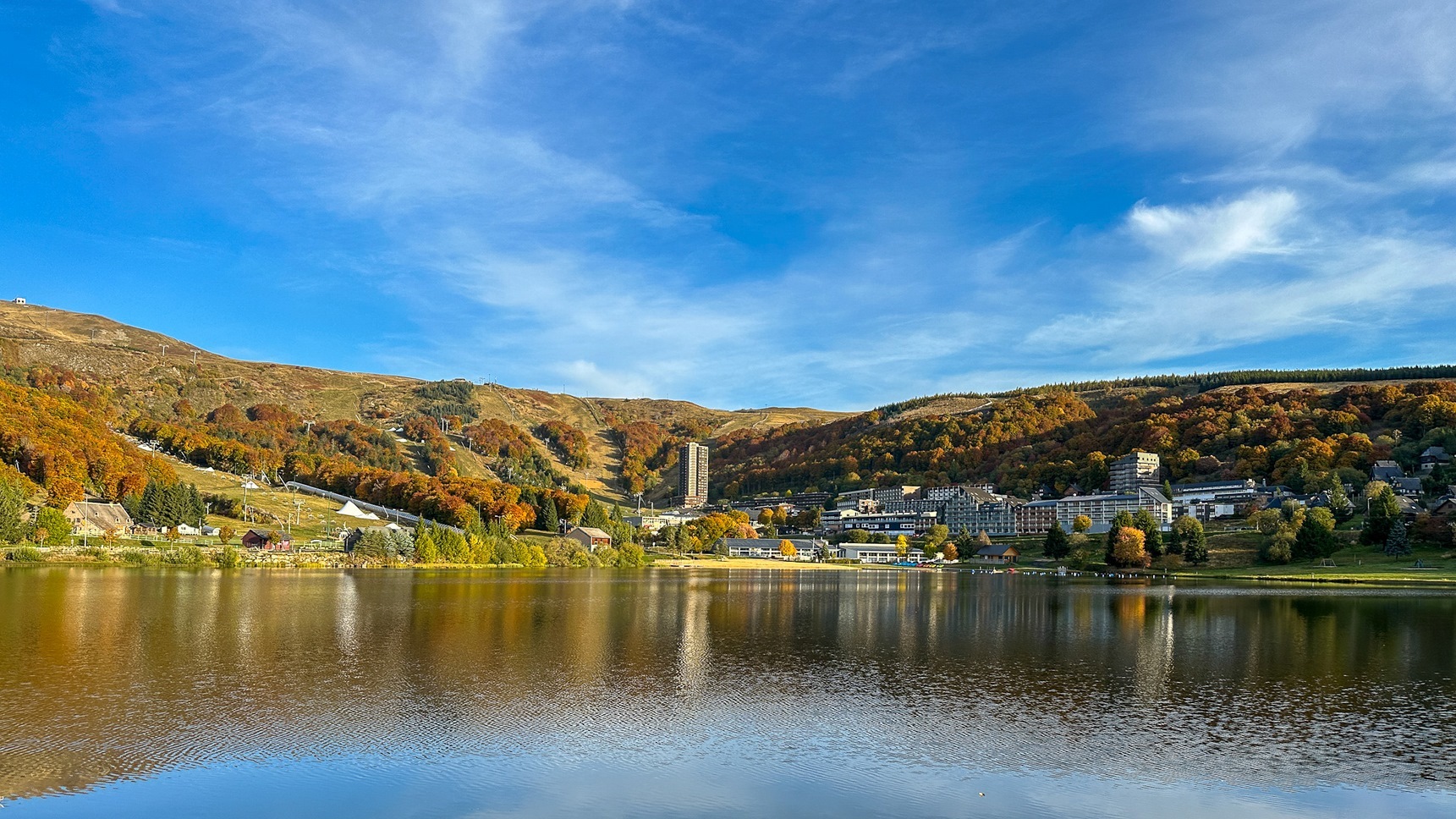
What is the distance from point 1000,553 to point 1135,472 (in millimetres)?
55897

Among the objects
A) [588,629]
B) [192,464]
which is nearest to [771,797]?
[588,629]

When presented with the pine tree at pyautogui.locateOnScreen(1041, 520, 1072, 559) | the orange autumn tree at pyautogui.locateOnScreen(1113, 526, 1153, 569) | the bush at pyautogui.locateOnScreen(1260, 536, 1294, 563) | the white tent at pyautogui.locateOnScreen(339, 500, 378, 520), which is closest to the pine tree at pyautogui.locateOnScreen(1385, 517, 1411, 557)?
the bush at pyautogui.locateOnScreen(1260, 536, 1294, 563)

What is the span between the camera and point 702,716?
20062 mm

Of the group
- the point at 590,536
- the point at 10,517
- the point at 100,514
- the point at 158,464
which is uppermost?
the point at 158,464

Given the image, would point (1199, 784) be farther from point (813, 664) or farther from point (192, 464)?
point (192, 464)

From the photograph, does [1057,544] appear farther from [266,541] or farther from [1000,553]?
[266,541]

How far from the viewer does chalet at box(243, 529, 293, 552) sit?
287ft

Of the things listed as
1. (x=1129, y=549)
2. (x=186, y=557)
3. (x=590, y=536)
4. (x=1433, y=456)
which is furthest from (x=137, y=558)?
(x=1433, y=456)

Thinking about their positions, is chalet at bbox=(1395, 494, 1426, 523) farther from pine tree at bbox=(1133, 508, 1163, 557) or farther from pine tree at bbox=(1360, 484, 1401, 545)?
pine tree at bbox=(1133, 508, 1163, 557)

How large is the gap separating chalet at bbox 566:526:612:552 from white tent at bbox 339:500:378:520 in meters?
24.5

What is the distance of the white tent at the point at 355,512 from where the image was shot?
118 m

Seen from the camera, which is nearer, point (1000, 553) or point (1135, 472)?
point (1000, 553)

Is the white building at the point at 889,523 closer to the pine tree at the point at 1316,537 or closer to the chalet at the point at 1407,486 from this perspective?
the chalet at the point at 1407,486

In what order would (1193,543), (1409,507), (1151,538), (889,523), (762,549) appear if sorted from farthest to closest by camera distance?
(889,523)
(762,549)
(1151,538)
(1409,507)
(1193,543)
